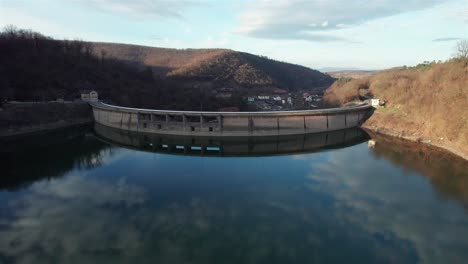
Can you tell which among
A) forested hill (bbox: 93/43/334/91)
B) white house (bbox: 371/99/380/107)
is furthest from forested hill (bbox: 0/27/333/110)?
white house (bbox: 371/99/380/107)

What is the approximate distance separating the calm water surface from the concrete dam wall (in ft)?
28.0

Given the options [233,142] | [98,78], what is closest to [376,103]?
[233,142]

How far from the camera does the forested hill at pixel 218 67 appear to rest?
7612 cm

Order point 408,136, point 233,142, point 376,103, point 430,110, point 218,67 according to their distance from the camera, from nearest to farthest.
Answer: point 430,110, point 408,136, point 233,142, point 376,103, point 218,67

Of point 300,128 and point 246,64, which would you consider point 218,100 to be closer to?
point 300,128

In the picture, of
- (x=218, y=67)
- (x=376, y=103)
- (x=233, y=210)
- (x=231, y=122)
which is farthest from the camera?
(x=218, y=67)

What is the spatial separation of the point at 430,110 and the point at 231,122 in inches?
813

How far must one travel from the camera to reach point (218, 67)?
7950cm

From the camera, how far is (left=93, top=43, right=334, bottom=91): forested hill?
2997 inches

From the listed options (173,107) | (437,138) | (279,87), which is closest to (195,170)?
(437,138)

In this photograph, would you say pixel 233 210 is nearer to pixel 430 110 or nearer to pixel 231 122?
pixel 231 122

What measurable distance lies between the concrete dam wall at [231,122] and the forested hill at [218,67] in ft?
123

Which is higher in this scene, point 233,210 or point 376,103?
point 376,103

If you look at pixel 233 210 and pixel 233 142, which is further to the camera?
pixel 233 142
